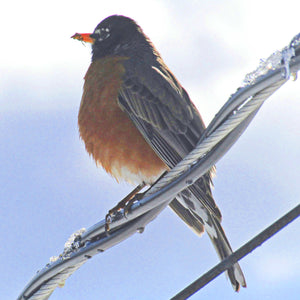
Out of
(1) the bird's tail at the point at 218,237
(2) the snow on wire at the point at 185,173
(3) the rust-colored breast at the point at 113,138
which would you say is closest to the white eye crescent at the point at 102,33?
(3) the rust-colored breast at the point at 113,138

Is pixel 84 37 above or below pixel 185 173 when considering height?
above

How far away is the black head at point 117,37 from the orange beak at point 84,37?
0.03 meters

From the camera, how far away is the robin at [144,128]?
451cm

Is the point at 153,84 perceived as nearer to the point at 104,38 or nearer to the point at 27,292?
the point at 104,38

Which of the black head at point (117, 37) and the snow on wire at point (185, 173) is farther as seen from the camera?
the black head at point (117, 37)

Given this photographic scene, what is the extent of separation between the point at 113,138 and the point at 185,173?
7.02 feet

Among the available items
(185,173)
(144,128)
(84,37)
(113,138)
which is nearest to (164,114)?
(144,128)

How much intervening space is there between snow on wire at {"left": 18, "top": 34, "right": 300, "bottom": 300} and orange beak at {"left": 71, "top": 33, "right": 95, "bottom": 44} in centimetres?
336

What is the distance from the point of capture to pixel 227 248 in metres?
4.38

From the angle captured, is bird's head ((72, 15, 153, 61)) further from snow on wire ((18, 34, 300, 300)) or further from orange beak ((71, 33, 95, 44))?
snow on wire ((18, 34, 300, 300))

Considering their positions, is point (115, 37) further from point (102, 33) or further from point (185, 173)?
point (185, 173)

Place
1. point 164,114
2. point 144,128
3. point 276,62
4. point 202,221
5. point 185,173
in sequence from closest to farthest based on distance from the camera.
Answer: point 276,62, point 185,173, point 202,221, point 144,128, point 164,114

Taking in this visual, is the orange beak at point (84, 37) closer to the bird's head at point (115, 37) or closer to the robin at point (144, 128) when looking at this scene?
the bird's head at point (115, 37)

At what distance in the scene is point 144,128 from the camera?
15.7 ft
